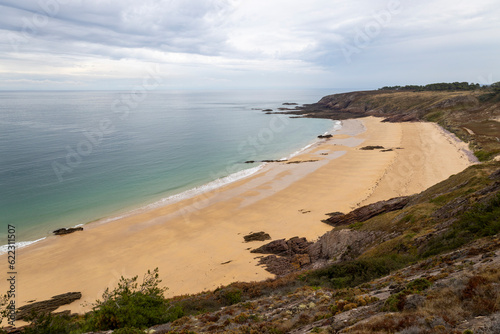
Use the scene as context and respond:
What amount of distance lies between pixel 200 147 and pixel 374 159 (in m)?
37.1

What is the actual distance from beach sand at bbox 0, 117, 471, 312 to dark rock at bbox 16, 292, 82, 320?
2.21 feet

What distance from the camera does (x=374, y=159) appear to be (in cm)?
4822

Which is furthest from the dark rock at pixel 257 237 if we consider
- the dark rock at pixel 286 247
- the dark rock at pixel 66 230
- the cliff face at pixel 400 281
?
the dark rock at pixel 66 230

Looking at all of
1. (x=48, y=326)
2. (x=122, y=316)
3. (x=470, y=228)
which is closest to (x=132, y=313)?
(x=122, y=316)

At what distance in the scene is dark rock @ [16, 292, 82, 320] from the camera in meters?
16.3

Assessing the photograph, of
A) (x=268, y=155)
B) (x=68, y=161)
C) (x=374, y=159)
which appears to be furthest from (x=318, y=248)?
(x=68, y=161)

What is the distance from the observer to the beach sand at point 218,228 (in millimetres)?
19578

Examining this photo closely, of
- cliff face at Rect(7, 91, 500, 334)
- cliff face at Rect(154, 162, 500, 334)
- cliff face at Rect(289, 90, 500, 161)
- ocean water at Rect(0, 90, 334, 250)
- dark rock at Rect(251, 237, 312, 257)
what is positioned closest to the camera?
cliff face at Rect(154, 162, 500, 334)

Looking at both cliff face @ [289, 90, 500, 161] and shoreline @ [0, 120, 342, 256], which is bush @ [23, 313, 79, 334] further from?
cliff face @ [289, 90, 500, 161]

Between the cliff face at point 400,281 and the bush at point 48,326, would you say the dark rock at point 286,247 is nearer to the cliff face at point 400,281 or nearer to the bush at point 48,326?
the cliff face at point 400,281

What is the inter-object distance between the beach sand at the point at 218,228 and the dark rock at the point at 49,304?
2.21 feet

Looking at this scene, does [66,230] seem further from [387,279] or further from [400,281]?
[400,281]

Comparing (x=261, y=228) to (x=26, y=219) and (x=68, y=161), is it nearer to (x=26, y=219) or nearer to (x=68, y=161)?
(x=26, y=219)

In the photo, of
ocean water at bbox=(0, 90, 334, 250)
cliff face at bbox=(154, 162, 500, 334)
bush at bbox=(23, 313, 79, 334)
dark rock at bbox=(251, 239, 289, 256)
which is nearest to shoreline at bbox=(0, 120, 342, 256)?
ocean water at bbox=(0, 90, 334, 250)
